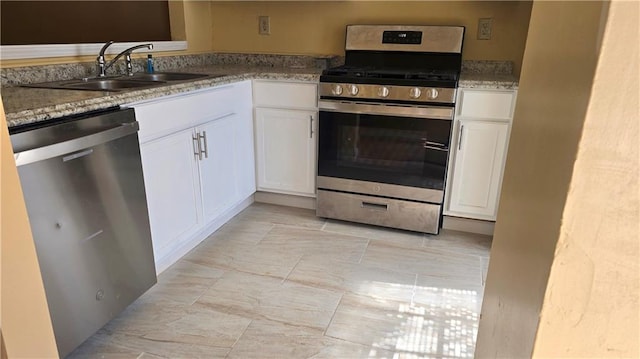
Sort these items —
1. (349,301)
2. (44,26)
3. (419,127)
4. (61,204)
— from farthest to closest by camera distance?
(44,26) → (419,127) → (349,301) → (61,204)

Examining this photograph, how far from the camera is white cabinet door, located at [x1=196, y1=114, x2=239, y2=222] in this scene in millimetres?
2354

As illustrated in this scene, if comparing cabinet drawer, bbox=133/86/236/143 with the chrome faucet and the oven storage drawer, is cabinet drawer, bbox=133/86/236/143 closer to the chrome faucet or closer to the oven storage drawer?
the chrome faucet

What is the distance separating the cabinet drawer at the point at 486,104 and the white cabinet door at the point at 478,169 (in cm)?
4

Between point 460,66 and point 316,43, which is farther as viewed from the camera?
point 316,43

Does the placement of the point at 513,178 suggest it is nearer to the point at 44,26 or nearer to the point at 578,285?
the point at 578,285

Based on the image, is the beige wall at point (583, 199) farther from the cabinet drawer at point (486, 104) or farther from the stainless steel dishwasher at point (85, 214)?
the cabinet drawer at point (486, 104)

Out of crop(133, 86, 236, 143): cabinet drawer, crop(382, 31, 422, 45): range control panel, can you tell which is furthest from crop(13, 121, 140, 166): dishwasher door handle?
crop(382, 31, 422, 45): range control panel

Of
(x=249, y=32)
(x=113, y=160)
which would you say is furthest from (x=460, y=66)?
(x=113, y=160)

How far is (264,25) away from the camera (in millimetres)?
3189

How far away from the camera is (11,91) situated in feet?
6.00

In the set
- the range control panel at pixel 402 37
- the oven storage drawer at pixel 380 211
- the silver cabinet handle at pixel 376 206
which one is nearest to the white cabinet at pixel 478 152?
the oven storage drawer at pixel 380 211

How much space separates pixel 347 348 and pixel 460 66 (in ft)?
6.31

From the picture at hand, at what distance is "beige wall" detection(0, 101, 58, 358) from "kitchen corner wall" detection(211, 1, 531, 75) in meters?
2.64

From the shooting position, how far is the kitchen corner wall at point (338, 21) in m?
2.71
